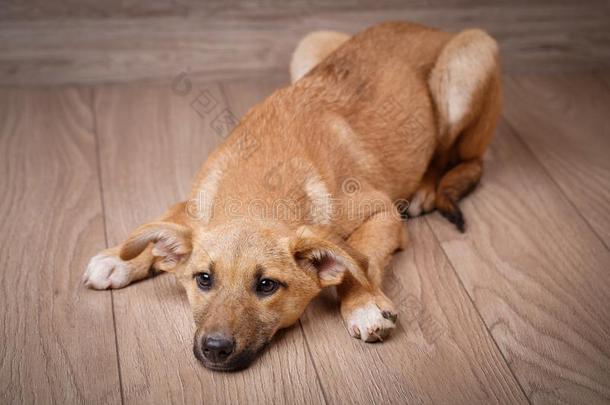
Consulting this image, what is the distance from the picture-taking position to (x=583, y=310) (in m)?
3.32

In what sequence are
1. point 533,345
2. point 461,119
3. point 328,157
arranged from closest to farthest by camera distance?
point 533,345
point 328,157
point 461,119

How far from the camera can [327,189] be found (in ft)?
10.9

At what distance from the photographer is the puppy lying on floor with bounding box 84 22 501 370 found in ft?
9.47

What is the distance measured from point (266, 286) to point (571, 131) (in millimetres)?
2660

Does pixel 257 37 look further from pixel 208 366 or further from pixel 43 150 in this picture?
pixel 208 366

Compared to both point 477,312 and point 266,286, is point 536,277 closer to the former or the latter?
point 477,312

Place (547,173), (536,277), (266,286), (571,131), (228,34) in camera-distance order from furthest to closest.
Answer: (228,34), (571,131), (547,173), (536,277), (266,286)

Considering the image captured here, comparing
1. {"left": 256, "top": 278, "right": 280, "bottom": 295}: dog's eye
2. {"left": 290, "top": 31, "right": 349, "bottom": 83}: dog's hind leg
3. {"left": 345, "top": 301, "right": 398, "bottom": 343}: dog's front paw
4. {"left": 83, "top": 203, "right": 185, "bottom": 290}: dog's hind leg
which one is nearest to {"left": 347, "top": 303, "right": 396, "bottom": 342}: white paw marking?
{"left": 345, "top": 301, "right": 398, "bottom": 343}: dog's front paw

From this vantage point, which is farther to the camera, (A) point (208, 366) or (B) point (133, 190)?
(B) point (133, 190)

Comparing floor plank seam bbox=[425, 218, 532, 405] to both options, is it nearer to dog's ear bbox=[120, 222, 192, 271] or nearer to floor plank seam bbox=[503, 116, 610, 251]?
floor plank seam bbox=[503, 116, 610, 251]

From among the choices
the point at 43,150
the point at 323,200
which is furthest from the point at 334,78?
the point at 43,150

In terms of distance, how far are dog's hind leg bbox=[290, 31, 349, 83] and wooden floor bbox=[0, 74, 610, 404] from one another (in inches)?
19.0

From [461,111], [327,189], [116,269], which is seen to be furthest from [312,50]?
[116,269]

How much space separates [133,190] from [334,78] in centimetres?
123
